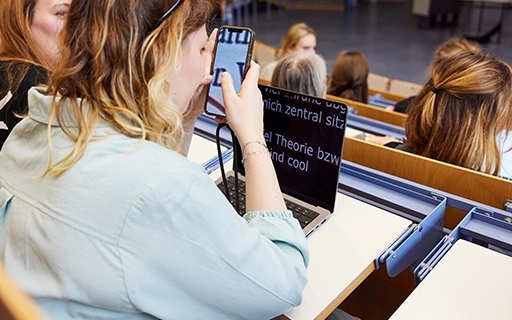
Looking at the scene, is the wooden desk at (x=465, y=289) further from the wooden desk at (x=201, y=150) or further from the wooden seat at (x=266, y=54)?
the wooden seat at (x=266, y=54)

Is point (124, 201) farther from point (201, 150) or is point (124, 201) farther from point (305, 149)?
point (201, 150)

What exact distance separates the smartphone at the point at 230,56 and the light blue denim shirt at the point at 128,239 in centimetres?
37

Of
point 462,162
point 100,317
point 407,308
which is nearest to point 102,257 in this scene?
point 100,317

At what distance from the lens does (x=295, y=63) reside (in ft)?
6.19

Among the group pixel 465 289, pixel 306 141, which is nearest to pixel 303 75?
pixel 306 141

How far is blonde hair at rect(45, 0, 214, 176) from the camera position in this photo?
0.63 meters

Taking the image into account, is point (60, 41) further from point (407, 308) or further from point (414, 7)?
point (414, 7)

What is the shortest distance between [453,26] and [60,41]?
671cm

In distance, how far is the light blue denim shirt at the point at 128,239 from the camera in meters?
0.59

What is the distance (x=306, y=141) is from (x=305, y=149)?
2cm

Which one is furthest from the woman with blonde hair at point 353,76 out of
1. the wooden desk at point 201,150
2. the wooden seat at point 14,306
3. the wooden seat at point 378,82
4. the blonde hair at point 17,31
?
the wooden seat at point 14,306

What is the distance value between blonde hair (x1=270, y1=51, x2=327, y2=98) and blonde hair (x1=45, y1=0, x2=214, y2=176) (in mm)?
1233

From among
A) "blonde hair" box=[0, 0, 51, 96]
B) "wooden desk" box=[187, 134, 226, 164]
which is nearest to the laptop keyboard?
"wooden desk" box=[187, 134, 226, 164]

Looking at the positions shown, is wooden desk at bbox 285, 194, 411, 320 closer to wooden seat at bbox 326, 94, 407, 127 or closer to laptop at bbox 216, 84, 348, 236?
laptop at bbox 216, 84, 348, 236
